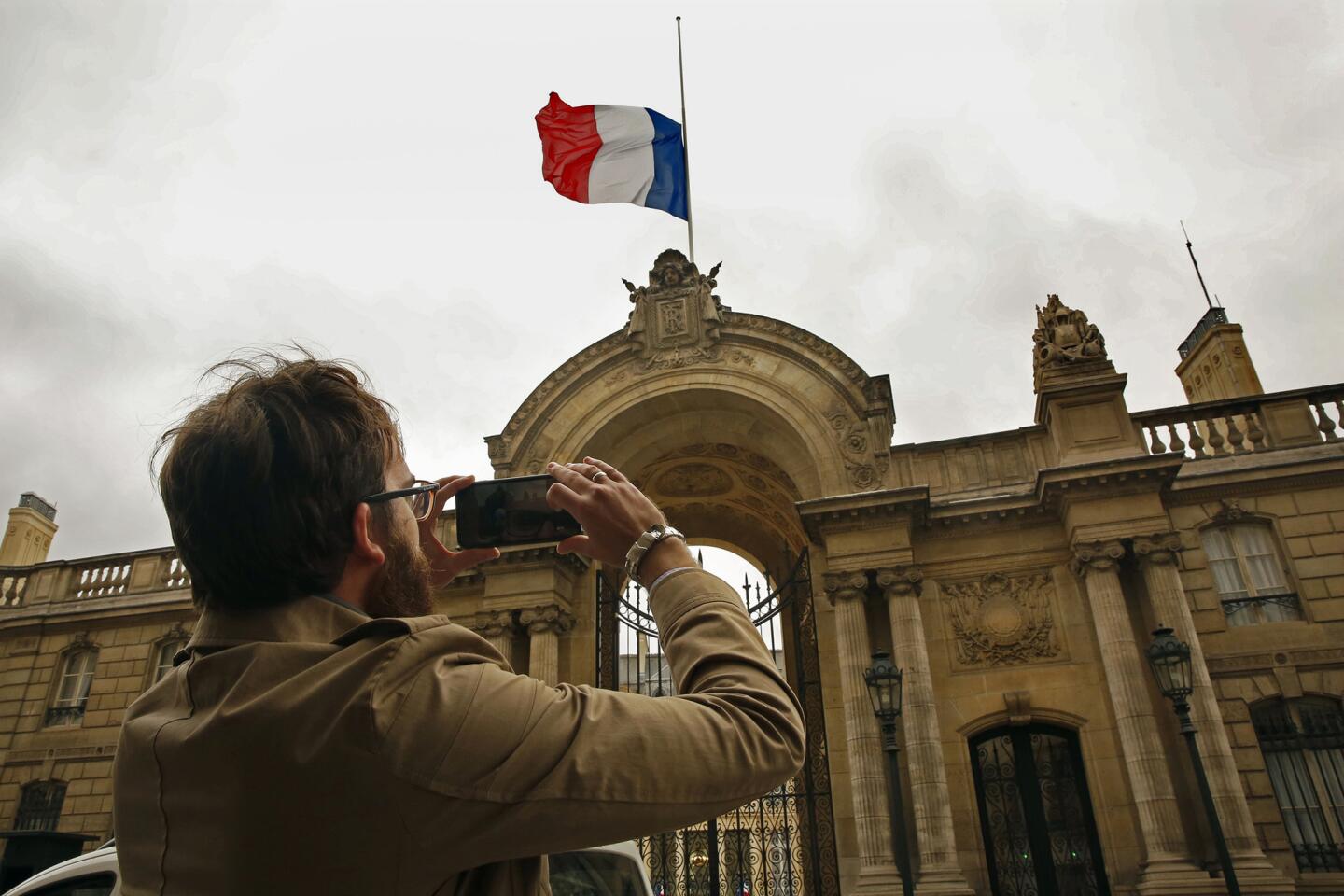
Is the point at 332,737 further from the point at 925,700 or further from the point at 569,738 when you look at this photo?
the point at 925,700

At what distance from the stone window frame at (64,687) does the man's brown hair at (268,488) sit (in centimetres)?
2622

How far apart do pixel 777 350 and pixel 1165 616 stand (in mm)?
9335

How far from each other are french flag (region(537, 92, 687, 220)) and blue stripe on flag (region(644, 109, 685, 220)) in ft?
0.07

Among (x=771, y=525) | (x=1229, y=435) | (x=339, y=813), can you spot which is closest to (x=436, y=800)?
(x=339, y=813)

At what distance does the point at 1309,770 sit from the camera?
14.8 m

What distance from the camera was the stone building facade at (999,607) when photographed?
578 inches

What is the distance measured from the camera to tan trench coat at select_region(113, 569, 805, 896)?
4.26ft

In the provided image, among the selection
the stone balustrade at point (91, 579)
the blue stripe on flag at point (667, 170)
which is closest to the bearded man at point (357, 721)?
the blue stripe on flag at point (667, 170)

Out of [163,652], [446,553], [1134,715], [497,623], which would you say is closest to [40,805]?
[163,652]

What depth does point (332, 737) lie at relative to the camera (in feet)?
4.28

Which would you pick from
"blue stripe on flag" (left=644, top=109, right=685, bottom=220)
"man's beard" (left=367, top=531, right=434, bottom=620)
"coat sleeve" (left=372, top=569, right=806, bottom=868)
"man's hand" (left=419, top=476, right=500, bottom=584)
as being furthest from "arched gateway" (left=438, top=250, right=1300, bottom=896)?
"coat sleeve" (left=372, top=569, right=806, bottom=868)

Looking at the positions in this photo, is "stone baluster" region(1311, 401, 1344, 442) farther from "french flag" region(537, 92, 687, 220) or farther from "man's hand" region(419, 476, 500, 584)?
"man's hand" region(419, 476, 500, 584)

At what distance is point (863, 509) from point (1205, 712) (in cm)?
658

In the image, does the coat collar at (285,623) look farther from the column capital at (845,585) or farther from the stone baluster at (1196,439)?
the stone baluster at (1196,439)
